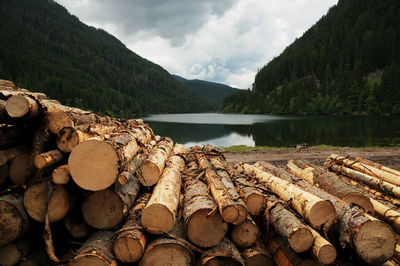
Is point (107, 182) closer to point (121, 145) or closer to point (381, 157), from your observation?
point (121, 145)

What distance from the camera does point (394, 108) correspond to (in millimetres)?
63000

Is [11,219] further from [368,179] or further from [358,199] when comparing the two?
[368,179]

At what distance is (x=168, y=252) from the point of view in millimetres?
3104

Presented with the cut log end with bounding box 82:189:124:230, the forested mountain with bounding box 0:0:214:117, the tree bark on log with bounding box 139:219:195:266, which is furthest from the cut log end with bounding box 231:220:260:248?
the forested mountain with bounding box 0:0:214:117

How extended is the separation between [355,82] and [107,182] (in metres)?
100

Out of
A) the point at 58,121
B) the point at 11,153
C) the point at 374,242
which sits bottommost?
the point at 374,242

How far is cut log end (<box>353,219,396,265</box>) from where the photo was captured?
327cm

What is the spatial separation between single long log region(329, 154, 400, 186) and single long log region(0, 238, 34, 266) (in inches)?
339

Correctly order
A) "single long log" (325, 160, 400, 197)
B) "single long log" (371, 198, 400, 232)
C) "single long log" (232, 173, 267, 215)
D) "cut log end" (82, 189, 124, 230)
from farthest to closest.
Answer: "single long log" (325, 160, 400, 197) < "single long log" (371, 198, 400, 232) < "single long log" (232, 173, 267, 215) < "cut log end" (82, 189, 124, 230)

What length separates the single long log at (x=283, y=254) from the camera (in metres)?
3.32

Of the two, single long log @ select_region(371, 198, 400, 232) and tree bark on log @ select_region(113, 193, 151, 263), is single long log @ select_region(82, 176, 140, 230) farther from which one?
single long log @ select_region(371, 198, 400, 232)

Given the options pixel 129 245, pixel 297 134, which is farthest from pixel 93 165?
pixel 297 134

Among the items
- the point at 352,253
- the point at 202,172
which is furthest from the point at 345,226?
the point at 202,172

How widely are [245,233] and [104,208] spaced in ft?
7.79
